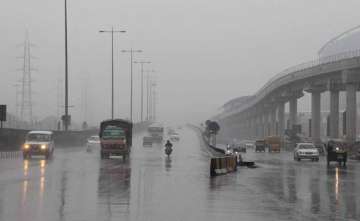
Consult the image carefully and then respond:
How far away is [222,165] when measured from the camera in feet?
121

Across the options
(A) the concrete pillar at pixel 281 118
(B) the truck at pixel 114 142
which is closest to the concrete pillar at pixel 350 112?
(B) the truck at pixel 114 142

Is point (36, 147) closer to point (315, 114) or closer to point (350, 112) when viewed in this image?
point (350, 112)

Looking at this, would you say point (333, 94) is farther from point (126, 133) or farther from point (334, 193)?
point (334, 193)

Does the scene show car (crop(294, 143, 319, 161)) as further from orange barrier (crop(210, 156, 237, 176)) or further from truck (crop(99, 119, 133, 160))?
orange barrier (crop(210, 156, 237, 176))

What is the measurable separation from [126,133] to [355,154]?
2432 cm

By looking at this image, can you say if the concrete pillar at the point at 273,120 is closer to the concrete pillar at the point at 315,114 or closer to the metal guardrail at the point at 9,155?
the concrete pillar at the point at 315,114

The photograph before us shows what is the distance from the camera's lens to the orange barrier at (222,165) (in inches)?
1356

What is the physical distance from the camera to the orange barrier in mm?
34438

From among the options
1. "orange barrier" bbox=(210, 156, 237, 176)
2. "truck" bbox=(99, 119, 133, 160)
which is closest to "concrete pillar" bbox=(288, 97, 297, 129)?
"truck" bbox=(99, 119, 133, 160)

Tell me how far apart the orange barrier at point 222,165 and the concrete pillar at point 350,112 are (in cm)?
4499

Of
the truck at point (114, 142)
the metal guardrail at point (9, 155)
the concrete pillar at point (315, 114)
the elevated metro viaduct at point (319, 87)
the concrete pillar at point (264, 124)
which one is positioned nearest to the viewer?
the metal guardrail at point (9, 155)

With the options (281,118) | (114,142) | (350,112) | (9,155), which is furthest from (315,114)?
(9,155)

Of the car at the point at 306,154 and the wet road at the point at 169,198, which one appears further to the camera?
the car at the point at 306,154

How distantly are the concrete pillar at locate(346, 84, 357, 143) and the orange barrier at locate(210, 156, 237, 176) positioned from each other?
4499 cm
